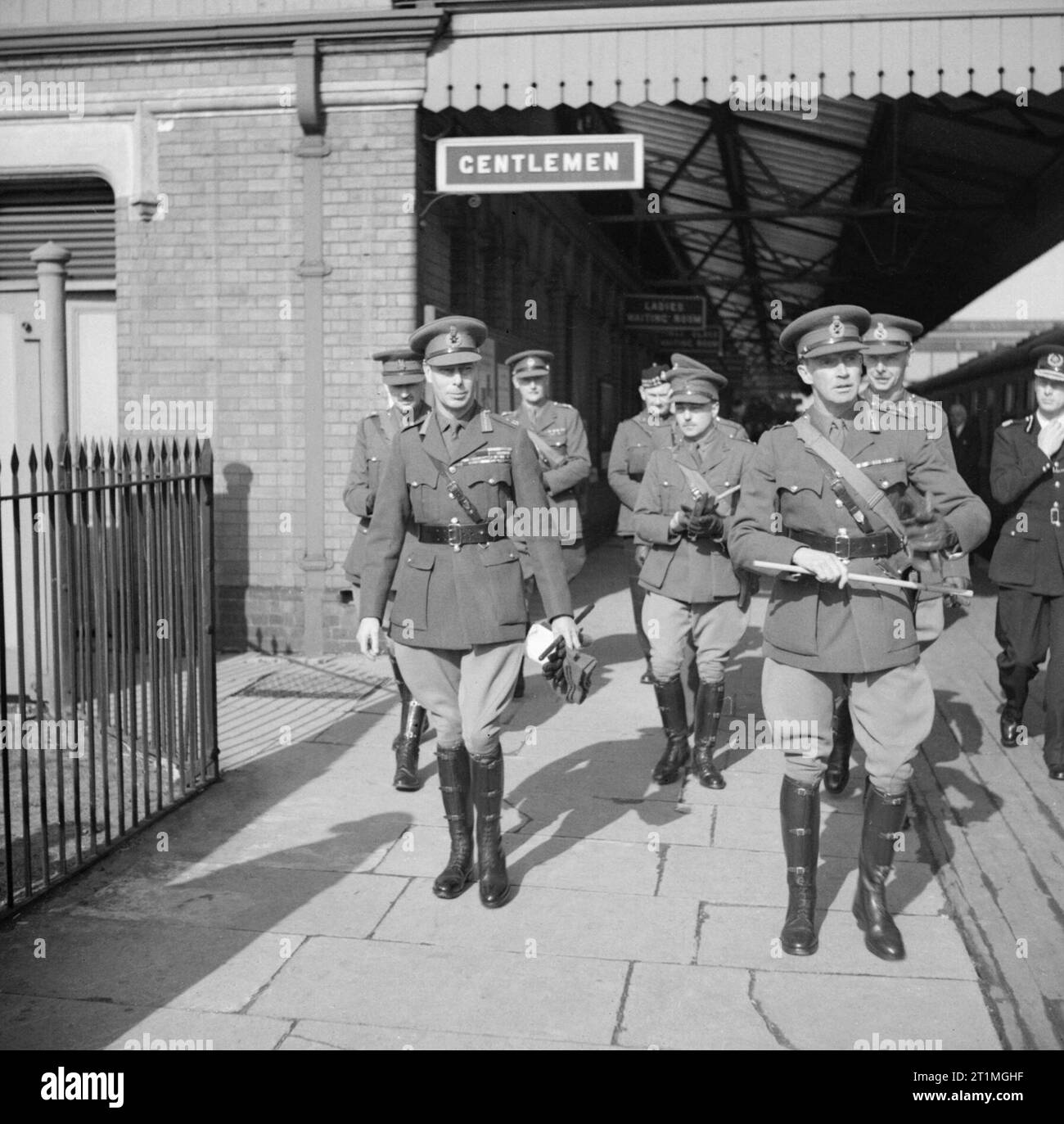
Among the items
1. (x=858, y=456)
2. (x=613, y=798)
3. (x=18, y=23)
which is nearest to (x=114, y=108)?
(x=18, y=23)

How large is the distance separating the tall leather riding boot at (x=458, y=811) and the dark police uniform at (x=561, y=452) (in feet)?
10.2

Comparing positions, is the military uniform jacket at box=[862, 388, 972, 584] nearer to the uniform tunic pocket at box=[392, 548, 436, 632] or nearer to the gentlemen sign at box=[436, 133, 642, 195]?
the uniform tunic pocket at box=[392, 548, 436, 632]

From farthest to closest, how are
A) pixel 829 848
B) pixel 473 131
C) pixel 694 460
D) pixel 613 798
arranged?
pixel 473 131 → pixel 694 460 → pixel 613 798 → pixel 829 848

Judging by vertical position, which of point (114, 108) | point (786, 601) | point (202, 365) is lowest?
point (786, 601)

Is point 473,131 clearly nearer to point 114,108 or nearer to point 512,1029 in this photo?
point 114,108

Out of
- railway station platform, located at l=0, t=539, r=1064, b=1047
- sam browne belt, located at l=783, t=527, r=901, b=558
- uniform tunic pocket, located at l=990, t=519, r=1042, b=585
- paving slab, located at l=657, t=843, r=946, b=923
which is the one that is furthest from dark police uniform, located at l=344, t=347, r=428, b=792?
uniform tunic pocket, located at l=990, t=519, r=1042, b=585

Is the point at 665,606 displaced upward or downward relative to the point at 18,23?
downward

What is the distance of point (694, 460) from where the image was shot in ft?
21.8

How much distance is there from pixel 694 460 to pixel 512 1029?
11.6 ft

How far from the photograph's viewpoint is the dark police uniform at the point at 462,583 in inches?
189

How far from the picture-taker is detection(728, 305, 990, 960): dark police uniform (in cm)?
432

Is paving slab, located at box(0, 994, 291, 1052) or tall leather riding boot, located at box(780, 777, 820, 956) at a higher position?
tall leather riding boot, located at box(780, 777, 820, 956)

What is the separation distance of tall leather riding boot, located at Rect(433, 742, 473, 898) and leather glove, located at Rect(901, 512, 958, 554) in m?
1.80
